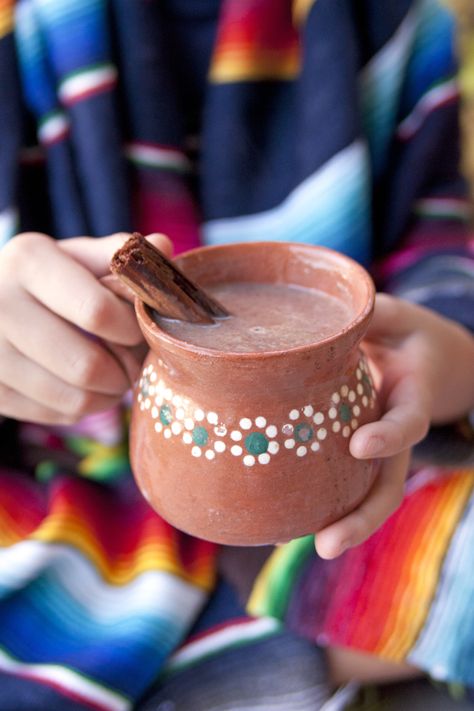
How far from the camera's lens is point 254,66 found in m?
0.82

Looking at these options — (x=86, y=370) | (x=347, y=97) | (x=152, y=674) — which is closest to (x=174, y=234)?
(x=347, y=97)

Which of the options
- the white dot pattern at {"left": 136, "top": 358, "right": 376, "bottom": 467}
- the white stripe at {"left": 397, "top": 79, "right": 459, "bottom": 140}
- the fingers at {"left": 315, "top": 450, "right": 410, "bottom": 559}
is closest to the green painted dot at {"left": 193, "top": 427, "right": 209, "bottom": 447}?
the white dot pattern at {"left": 136, "top": 358, "right": 376, "bottom": 467}

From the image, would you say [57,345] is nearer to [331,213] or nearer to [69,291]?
[69,291]

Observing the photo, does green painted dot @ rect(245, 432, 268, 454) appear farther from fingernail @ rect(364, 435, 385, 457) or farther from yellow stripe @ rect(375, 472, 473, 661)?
yellow stripe @ rect(375, 472, 473, 661)

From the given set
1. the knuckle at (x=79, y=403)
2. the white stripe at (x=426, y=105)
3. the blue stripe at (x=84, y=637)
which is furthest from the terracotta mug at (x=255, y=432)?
the white stripe at (x=426, y=105)

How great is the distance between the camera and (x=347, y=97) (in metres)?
0.78

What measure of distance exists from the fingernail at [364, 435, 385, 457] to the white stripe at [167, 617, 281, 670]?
1.00ft

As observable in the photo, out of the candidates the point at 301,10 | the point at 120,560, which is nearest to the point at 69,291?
the point at 120,560

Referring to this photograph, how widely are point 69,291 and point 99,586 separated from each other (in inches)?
13.0

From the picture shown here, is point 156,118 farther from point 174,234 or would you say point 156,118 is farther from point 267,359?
point 267,359

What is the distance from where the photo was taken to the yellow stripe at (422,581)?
67 centimetres

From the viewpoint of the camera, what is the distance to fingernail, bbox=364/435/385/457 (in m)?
0.46

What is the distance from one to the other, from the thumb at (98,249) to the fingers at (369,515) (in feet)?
0.72

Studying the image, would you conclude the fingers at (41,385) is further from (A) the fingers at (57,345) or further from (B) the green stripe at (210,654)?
(B) the green stripe at (210,654)
